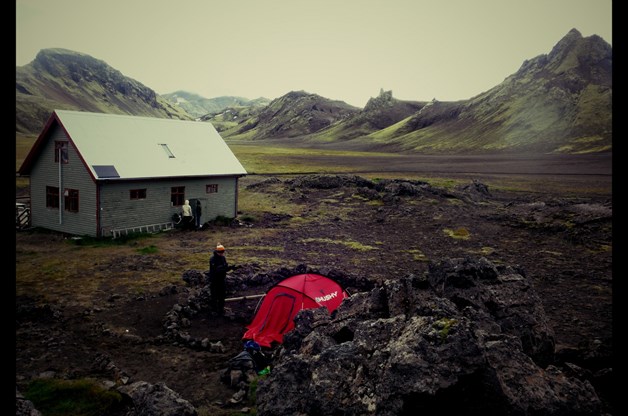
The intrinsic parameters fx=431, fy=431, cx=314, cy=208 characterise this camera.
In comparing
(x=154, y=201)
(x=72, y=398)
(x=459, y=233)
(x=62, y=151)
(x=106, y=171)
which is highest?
(x=62, y=151)

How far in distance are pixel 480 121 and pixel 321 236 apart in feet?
457

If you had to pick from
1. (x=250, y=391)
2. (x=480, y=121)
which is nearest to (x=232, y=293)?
(x=250, y=391)

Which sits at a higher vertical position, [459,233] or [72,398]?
[459,233]

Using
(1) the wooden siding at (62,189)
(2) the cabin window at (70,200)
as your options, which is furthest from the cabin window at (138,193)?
(2) the cabin window at (70,200)

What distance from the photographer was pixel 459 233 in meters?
28.2

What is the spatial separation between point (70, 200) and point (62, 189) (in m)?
0.91

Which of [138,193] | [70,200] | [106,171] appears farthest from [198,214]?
[70,200]

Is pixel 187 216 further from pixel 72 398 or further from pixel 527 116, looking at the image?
pixel 527 116

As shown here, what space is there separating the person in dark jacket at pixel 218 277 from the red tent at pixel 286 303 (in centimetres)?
145

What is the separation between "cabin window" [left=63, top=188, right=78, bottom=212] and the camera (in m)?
24.7

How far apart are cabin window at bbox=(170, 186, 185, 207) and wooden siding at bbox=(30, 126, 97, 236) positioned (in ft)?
16.1

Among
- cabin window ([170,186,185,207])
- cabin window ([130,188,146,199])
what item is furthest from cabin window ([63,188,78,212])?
cabin window ([170,186,185,207])

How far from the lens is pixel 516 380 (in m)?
5.79

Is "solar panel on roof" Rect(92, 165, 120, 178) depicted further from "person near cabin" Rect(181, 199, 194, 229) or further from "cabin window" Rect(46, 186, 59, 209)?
"person near cabin" Rect(181, 199, 194, 229)
